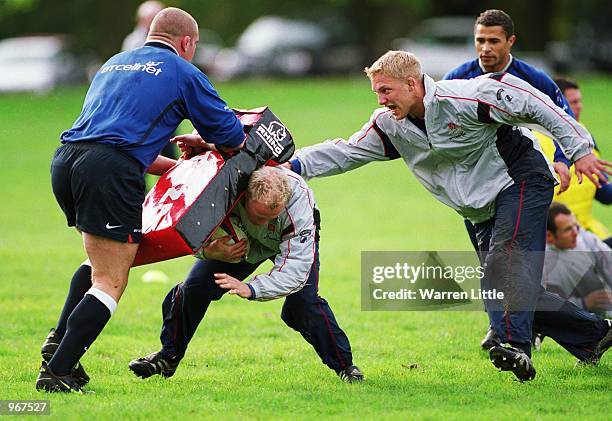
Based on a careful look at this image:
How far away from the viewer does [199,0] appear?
45094 mm

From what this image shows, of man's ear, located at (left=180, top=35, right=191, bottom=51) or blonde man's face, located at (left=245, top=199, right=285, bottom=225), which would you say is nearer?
blonde man's face, located at (left=245, top=199, right=285, bottom=225)

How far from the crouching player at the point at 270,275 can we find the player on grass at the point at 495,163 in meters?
0.63

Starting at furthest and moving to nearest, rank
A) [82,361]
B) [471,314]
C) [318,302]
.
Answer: [471,314] < [82,361] < [318,302]

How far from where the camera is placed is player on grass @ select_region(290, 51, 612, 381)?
6430 millimetres

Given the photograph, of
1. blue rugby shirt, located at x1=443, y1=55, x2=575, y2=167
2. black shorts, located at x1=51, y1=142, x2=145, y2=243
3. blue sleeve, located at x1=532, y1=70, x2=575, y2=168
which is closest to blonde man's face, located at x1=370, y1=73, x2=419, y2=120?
blue rugby shirt, located at x1=443, y1=55, x2=575, y2=167

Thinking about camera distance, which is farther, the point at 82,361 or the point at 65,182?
the point at 82,361

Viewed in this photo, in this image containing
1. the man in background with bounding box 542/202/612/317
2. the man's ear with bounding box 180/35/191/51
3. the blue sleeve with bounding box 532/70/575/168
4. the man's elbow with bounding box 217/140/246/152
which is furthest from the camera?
the man in background with bounding box 542/202/612/317

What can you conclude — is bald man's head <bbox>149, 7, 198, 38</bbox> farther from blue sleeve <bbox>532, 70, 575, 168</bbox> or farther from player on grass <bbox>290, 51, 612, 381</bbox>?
blue sleeve <bbox>532, 70, 575, 168</bbox>

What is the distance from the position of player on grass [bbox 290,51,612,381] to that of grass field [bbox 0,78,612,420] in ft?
1.05

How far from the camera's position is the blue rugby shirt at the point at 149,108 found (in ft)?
19.9

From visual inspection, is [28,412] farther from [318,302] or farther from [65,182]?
[318,302]

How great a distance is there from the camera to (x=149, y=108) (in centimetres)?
608

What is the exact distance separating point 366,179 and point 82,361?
15037 millimetres

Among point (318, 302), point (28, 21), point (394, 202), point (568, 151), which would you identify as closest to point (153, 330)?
point (318, 302)
